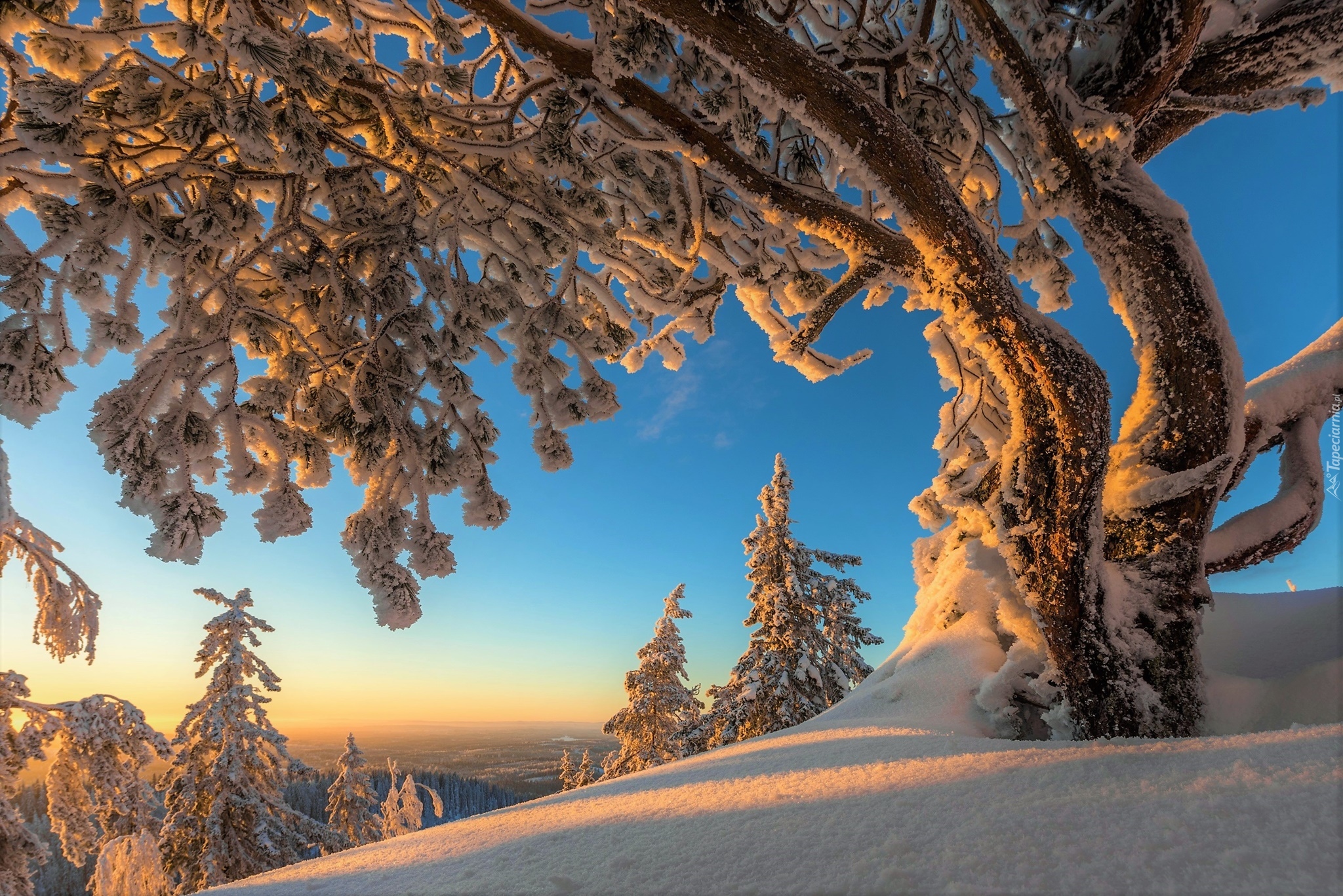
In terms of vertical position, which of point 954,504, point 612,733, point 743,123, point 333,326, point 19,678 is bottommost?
point 612,733

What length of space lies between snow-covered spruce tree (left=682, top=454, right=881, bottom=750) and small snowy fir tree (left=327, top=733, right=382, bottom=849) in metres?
10.7

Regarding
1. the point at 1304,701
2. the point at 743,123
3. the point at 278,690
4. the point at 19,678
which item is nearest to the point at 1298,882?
the point at 1304,701

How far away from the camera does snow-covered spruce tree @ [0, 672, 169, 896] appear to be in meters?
6.82

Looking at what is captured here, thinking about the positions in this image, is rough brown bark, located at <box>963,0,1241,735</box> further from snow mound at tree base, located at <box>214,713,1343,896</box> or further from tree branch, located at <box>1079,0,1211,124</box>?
snow mound at tree base, located at <box>214,713,1343,896</box>

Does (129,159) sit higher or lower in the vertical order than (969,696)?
higher

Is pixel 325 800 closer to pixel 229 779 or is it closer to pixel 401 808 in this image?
pixel 401 808

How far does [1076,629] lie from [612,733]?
2068 cm

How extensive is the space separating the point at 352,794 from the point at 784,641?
15.1 meters

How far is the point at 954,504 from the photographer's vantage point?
9.75 ft

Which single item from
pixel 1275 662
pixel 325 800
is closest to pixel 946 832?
pixel 1275 662

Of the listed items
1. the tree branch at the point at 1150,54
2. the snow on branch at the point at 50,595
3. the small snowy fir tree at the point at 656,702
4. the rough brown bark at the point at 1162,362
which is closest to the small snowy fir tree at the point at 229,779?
the snow on branch at the point at 50,595

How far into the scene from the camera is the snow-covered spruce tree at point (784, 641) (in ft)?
47.3

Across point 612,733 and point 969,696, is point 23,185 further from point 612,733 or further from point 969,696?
point 612,733

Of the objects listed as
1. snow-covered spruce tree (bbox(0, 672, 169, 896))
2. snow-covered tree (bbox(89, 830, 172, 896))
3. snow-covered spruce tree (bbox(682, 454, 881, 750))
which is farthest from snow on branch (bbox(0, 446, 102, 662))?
snow-covered spruce tree (bbox(682, 454, 881, 750))
